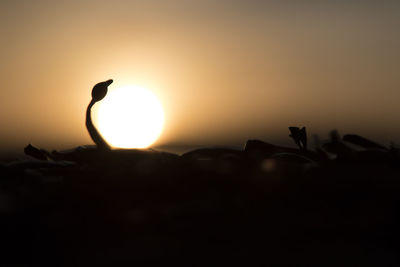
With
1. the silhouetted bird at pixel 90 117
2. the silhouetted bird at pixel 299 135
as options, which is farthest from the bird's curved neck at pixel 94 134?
the silhouetted bird at pixel 299 135

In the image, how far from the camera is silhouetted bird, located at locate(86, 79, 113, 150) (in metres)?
3.45

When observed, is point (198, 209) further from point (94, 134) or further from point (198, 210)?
point (94, 134)

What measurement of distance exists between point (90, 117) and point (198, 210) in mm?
1192

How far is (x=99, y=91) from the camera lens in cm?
345

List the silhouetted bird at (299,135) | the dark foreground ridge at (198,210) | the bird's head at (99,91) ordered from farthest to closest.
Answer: the silhouetted bird at (299,135), the bird's head at (99,91), the dark foreground ridge at (198,210)

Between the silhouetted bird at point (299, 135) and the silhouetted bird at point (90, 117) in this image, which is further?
the silhouetted bird at point (299, 135)

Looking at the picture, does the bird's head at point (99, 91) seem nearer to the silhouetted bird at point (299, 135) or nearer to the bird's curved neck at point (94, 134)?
the bird's curved neck at point (94, 134)

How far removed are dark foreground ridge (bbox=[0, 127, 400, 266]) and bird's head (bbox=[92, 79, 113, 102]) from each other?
42 centimetres

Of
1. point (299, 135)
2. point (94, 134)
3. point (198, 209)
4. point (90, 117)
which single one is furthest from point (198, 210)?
point (299, 135)

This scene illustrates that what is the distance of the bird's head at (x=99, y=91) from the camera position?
3439 millimetres

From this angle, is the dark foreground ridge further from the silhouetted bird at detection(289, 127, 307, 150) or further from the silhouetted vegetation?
the silhouetted bird at detection(289, 127, 307, 150)

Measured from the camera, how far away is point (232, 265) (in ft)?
10.8

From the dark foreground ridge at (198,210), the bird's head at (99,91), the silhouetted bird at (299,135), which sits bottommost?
the dark foreground ridge at (198,210)

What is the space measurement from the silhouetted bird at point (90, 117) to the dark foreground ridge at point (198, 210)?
0.06 metres
